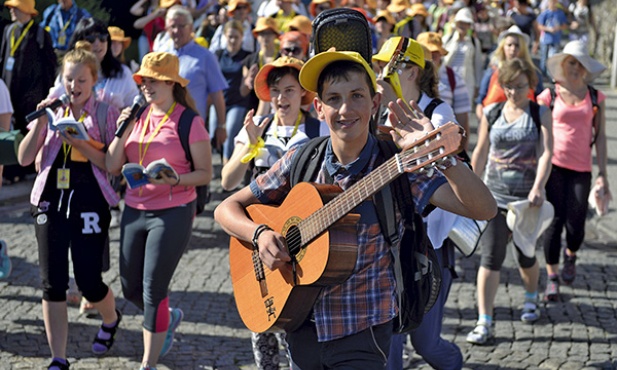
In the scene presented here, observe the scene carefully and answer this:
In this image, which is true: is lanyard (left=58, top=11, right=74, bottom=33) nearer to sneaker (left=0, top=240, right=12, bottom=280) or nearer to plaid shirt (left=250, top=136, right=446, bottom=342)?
sneaker (left=0, top=240, right=12, bottom=280)

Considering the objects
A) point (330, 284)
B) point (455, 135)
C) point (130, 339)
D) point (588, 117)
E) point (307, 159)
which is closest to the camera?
point (455, 135)

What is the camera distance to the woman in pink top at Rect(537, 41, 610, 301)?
26.8 ft

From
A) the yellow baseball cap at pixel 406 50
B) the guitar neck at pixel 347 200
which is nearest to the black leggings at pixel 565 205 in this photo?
the yellow baseball cap at pixel 406 50

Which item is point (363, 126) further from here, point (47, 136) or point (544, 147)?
point (544, 147)

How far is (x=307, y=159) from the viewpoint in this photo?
13.6 feet

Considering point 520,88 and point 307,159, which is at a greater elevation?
point 307,159

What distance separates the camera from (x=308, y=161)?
4.15 metres

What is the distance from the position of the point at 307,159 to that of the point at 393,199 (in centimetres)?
43

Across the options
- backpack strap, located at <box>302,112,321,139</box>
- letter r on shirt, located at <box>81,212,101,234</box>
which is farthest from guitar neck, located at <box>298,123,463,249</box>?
letter r on shirt, located at <box>81,212,101,234</box>

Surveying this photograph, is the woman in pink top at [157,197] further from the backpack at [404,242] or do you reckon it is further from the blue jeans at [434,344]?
the backpack at [404,242]

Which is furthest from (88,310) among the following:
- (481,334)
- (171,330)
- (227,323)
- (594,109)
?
(594,109)

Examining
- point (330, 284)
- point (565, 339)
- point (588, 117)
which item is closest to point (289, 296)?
point (330, 284)

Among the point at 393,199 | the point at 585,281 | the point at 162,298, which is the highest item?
the point at 393,199

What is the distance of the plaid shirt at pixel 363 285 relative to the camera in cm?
394
